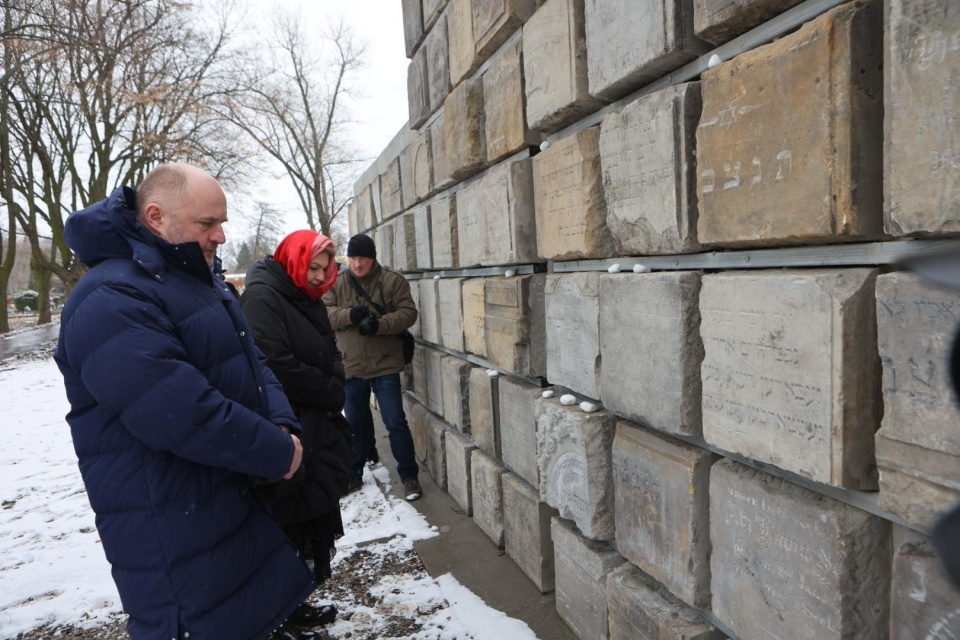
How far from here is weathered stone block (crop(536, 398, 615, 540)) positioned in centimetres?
229

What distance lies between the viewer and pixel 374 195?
6.88m

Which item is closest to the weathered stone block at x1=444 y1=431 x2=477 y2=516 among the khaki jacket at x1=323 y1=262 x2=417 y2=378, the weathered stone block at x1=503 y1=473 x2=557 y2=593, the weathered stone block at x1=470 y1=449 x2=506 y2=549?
the weathered stone block at x1=470 y1=449 x2=506 y2=549

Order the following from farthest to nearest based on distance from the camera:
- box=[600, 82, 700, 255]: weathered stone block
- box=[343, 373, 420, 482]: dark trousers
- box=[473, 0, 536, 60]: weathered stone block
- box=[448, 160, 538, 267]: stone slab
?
box=[343, 373, 420, 482]: dark trousers, box=[448, 160, 538, 267]: stone slab, box=[473, 0, 536, 60]: weathered stone block, box=[600, 82, 700, 255]: weathered stone block

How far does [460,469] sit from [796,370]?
2.85 m

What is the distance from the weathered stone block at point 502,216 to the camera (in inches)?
111

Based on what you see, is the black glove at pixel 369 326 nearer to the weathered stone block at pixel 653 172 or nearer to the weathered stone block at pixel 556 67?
the weathered stone block at pixel 556 67

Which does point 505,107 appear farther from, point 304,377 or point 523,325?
point 304,377

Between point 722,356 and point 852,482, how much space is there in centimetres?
44

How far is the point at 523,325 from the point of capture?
9.38 ft

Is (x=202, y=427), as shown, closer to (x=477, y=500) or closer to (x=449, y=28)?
(x=477, y=500)

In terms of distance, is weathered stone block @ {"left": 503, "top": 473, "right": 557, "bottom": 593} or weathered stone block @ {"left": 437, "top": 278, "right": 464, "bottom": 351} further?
weathered stone block @ {"left": 437, "top": 278, "right": 464, "bottom": 351}

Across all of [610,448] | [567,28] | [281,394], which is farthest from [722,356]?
[281,394]

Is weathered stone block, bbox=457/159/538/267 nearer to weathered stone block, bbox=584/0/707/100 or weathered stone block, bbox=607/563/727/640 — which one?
weathered stone block, bbox=584/0/707/100

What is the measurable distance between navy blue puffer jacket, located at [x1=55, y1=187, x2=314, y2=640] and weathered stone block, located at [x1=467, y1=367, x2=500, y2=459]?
5.31 feet
